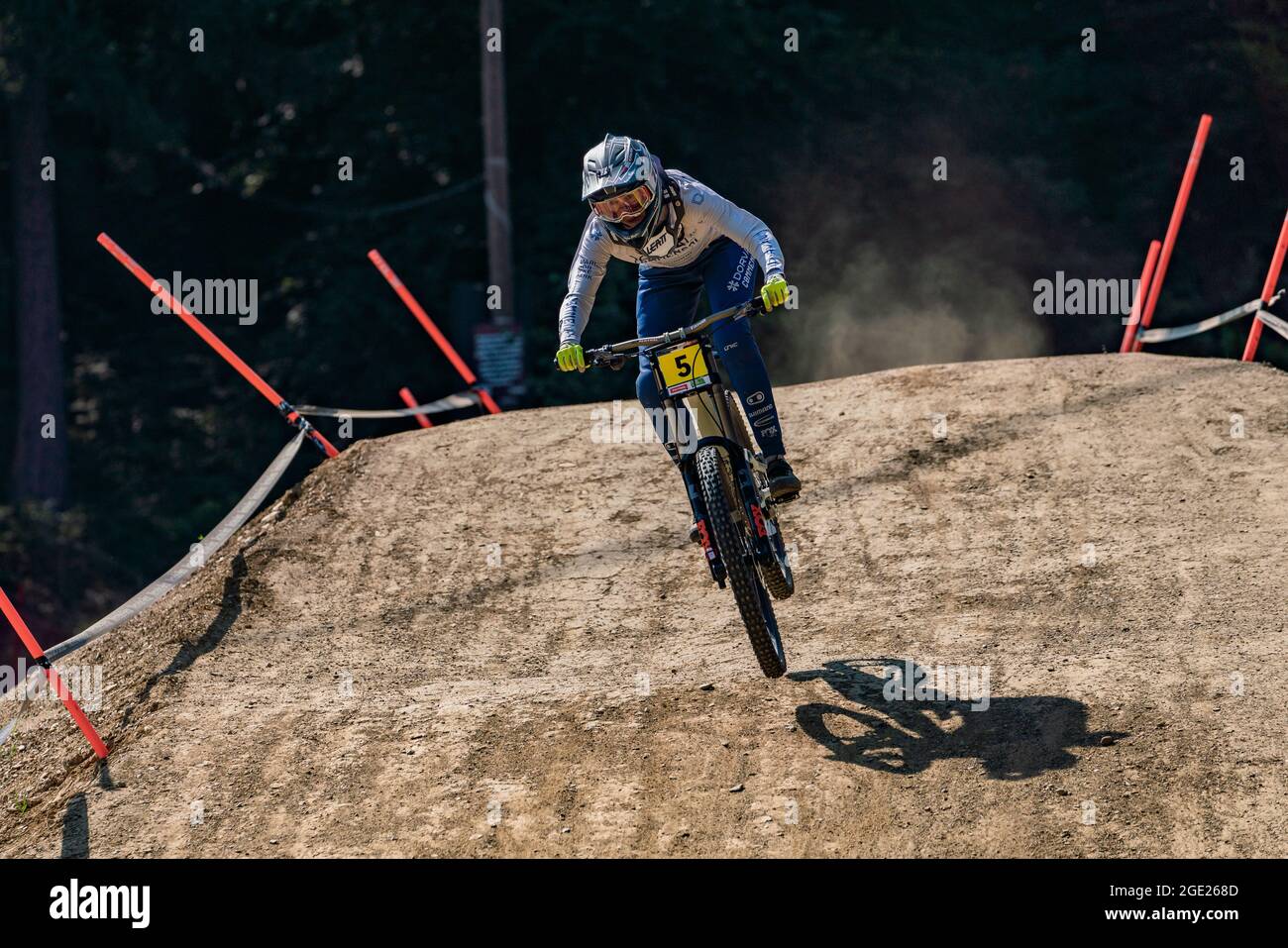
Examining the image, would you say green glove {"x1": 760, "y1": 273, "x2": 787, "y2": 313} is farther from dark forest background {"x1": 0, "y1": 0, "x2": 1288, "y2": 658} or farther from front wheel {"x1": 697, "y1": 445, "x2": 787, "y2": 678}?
dark forest background {"x1": 0, "y1": 0, "x2": 1288, "y2": 658}

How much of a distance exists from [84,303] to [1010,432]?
19961 millimetres

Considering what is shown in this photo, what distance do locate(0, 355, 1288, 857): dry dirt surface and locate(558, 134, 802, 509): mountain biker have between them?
1.51m

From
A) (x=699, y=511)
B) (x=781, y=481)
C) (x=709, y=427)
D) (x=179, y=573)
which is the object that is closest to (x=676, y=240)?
(x=709, y=427)

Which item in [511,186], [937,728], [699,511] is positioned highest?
[511,186]

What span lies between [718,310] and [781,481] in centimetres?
96

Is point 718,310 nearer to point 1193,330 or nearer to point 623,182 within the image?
point 623,182

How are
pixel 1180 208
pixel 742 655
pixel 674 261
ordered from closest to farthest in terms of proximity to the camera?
pixel 674 261 < pixel 742 655 < pixel 1180 208

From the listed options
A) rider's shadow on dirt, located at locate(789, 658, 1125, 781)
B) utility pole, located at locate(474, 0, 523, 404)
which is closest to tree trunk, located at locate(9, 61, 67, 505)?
utility pole, located at locate(474, 0, 523, 404)

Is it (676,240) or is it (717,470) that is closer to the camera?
(717,470)

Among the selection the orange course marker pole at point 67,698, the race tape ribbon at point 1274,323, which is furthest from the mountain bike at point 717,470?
the race tape ribbon at point 1274,323

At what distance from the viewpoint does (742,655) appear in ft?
29.1

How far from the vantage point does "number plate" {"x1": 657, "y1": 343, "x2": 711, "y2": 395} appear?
796 cm

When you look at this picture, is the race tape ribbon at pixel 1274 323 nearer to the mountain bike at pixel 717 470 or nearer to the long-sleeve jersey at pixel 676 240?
the long-sleeve jersey at pixel 676 240

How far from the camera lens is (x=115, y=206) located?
88.6 feet
